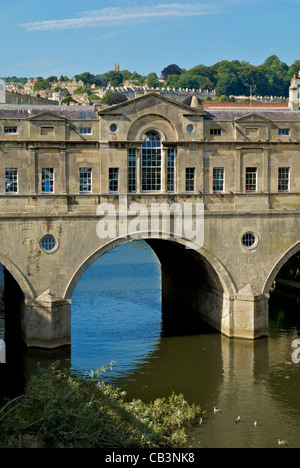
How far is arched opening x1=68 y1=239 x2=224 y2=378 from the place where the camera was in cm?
4169

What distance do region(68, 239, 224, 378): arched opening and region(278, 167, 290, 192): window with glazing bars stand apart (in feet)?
23.1

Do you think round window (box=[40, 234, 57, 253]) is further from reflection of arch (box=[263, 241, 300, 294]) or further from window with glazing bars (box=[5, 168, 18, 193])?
reflection of arch (box=[263, 241, 300, 294])

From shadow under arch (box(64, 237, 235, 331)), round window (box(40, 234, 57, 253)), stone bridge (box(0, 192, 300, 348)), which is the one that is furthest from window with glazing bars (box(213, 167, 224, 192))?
round window (box(40, 234, 57, 253))

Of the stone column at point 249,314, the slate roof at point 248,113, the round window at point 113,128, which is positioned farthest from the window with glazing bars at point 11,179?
the stone column at point 249,314

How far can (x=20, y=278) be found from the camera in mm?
39875

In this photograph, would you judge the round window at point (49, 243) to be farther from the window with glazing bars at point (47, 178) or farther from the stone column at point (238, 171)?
the stone column at point (238, 171)

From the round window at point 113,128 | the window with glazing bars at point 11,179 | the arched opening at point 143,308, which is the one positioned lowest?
the arched opening at point 143,308

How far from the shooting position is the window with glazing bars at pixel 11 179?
40.1 metres

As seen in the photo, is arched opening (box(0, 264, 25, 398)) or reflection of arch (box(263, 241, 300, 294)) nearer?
arched opening (box(0, 264, 25, 398))

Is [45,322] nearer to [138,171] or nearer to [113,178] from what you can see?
[113,178]

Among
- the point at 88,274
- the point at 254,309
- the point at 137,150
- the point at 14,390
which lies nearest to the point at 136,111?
the point at 137,150

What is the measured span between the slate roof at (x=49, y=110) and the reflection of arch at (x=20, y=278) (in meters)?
8.77

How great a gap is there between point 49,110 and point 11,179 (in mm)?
5777

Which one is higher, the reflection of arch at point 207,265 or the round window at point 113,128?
the round window at point 113,128
